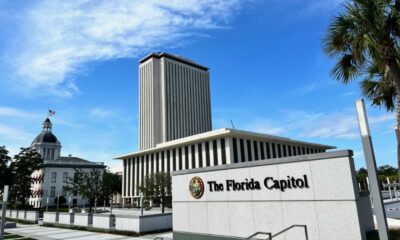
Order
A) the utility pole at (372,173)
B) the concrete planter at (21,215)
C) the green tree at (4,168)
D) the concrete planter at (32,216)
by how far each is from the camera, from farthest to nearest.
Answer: the green tree at (4,168), the concrete planter at (21,215), the concrete planter at (32,216), the utility pole at (372,173)

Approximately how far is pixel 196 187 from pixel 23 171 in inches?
2689

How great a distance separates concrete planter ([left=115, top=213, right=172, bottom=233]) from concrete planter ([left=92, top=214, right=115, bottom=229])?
99cm

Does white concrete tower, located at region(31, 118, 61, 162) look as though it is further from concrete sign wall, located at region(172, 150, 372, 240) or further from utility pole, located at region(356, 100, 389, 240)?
utility pole, located at region(356, 100, 389, 240)

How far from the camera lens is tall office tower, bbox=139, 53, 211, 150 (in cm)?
12219

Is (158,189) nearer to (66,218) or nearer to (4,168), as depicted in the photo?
(66,218)

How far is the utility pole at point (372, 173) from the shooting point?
17.5ft

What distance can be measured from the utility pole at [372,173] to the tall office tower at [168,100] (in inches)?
4523

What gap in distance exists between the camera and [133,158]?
75250 millimetres

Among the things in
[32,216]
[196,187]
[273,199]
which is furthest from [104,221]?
[32,216]

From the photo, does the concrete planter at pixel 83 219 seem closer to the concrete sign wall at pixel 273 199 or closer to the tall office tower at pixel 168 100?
the concrete sign wall at pixel 273 199

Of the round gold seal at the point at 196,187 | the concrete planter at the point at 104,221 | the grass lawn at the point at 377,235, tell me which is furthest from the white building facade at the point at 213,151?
the grass lawn at the point at 377,235

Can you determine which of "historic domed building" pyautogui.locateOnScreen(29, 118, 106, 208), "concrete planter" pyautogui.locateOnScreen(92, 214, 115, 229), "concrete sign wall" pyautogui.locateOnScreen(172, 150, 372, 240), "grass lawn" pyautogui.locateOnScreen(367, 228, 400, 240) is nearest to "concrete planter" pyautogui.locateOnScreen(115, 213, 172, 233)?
"concrete planter" pyautogui.locateOnScreen(92, 214, 115, 229)

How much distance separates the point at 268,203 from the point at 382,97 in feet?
21.0

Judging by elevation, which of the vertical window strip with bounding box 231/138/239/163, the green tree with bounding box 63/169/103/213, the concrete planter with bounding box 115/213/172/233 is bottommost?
the concrete planter with bounding box 115/213/172/233
